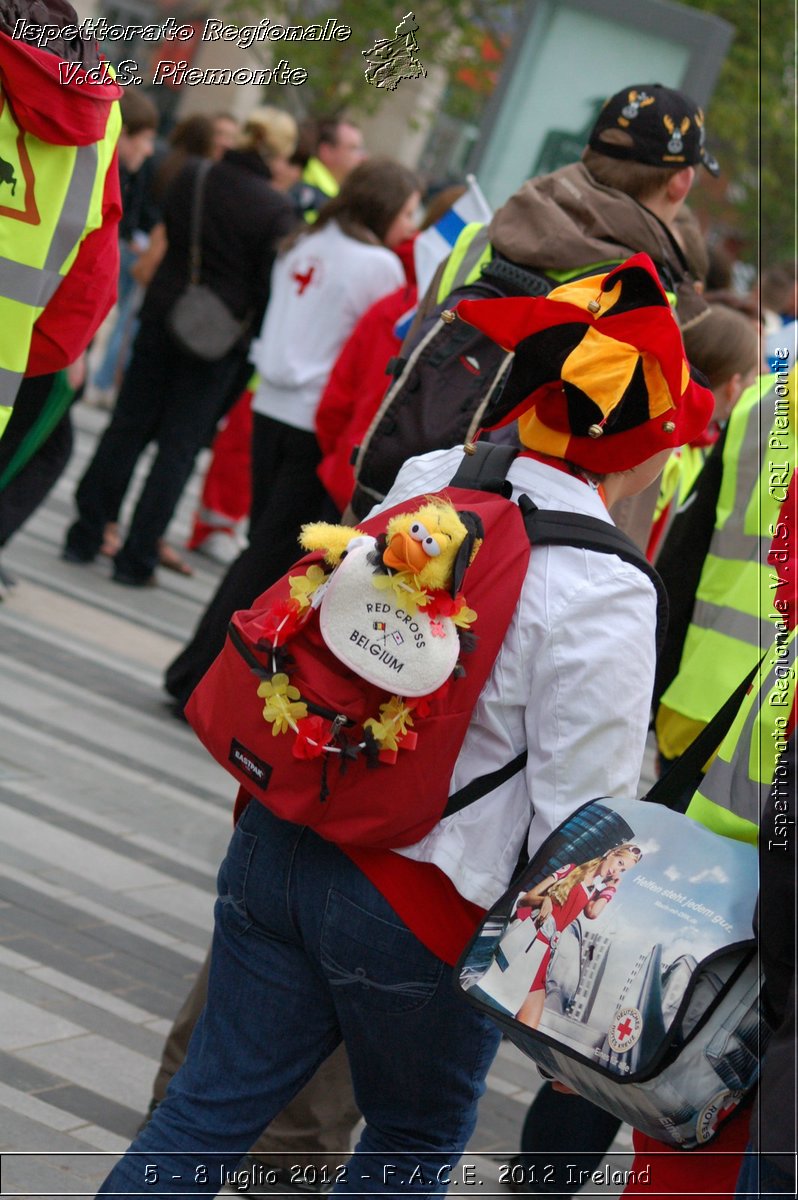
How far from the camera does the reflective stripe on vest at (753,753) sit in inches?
89.2

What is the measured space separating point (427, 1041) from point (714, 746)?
2.10 feet

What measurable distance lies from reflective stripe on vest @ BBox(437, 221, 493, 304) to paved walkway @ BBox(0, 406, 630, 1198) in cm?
190

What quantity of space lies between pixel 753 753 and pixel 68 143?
2.23 m

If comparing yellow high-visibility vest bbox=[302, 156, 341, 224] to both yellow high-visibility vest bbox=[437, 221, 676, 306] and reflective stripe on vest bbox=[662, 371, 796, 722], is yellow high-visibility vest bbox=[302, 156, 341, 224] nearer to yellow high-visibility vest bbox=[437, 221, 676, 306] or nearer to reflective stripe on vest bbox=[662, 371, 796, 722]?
yellow high-visibility vest bbox=[437, 221, 676, 306]

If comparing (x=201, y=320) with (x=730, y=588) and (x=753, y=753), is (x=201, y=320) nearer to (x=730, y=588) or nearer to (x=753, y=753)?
(x=730, y=588)

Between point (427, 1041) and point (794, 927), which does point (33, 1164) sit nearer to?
point (427, 1041)

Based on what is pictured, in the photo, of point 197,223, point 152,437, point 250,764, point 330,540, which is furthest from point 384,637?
point 152,437

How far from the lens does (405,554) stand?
2.37 metres

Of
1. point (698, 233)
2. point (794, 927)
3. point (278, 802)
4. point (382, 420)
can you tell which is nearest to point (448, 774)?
point (278, 802)

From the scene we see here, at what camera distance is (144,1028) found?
4.10 metres

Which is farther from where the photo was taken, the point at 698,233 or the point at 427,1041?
the point at 698,233

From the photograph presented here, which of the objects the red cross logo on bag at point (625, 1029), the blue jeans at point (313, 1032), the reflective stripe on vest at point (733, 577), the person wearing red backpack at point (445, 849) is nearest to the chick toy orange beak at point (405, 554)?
the person wearing red backpack at point (445, 849)

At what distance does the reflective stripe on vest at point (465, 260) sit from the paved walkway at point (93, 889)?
1.90 metres

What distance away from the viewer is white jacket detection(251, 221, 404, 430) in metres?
6.93
